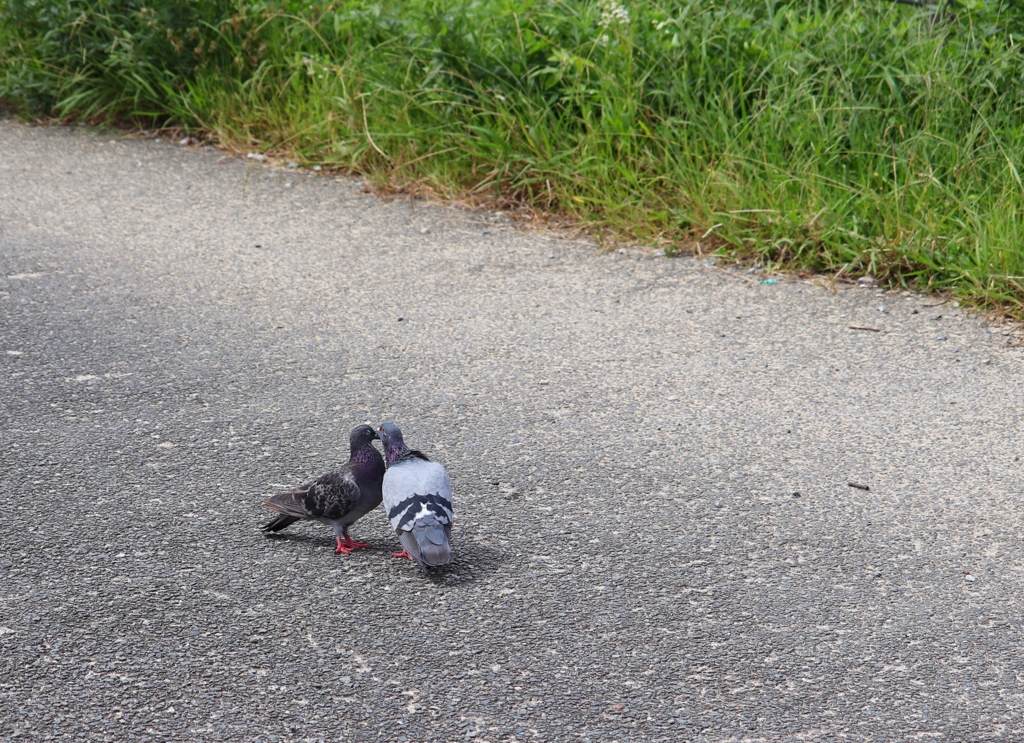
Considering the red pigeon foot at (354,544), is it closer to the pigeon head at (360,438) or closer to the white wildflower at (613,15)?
the pigeon head at (360,438)

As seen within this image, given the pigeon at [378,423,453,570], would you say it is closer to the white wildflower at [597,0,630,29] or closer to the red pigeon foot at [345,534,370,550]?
the red pigeon foot at [345,534,370,550]

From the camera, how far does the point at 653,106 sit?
20.0 feet

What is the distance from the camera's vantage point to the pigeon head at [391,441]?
3227 millimetres

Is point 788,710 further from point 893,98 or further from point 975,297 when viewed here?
point 893,98

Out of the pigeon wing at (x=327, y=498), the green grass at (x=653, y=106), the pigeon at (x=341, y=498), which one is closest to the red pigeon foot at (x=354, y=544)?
the pigeon at (x=341, y=498)

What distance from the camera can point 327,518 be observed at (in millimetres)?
3188

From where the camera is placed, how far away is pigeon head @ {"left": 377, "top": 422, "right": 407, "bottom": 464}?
3.23m

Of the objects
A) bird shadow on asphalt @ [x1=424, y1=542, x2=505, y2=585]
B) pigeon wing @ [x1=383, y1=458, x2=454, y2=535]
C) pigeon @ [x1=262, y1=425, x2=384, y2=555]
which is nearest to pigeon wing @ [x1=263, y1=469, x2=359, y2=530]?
pigeon @ [x1=262, y1=425, x2=384, y2=555]

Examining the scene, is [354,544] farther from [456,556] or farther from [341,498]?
[456,556]

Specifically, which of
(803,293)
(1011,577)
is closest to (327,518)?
(1011,577)

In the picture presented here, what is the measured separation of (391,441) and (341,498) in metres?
0.22

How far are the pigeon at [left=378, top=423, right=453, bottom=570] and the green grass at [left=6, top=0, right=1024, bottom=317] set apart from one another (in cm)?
282

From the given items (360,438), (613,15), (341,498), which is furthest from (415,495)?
(613,15)

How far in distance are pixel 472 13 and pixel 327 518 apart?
161 inches
